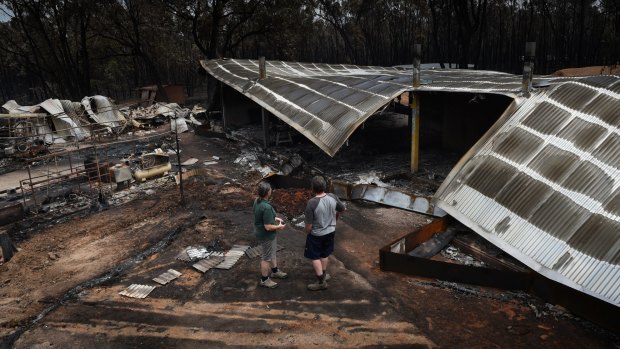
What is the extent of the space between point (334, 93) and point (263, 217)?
24.4ft

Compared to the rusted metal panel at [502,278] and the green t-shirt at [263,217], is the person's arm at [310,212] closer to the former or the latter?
the green t-shirt at [263,217]

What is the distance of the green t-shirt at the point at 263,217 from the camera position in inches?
240

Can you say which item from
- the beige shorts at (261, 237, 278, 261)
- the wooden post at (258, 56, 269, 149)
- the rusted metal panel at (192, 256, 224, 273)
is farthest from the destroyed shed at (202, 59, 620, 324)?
the wooden post at (258, 56, 269, 149)

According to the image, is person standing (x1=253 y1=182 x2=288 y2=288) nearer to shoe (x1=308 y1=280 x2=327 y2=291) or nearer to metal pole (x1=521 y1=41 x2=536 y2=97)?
A: shoe (x1=308 y1=280 x2=327 y2=291)

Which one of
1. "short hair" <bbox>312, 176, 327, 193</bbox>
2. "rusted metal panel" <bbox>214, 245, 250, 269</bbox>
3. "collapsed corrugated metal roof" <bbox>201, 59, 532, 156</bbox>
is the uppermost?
"collapsed corrugated metal roof" <bbox>201, 59, 532, 156</bbox>

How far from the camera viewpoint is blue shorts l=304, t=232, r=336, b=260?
6105mm

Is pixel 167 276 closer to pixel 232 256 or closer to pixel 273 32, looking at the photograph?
pixel 232 256

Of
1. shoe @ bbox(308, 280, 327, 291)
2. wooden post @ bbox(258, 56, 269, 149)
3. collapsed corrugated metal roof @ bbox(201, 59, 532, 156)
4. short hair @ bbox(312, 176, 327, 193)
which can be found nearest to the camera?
short hair @ bbox(312, 176, 327, 193)

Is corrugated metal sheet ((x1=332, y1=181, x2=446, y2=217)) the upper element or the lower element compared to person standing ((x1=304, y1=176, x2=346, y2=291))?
lower

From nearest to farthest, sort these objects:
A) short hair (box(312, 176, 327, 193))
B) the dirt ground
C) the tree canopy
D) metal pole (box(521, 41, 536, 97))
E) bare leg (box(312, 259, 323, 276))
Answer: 1. the dirt ground
2. short hair (box(312, 176, 327, 193))
3. bare leg (box(312, 259, 323, 276))
4. metal pole (box(521, 41, 536, 97))
5. the tree canopy

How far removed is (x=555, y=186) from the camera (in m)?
6.88

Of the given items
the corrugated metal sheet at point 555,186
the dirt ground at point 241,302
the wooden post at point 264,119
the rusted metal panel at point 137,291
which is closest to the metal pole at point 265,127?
the wooden post at point 264,119

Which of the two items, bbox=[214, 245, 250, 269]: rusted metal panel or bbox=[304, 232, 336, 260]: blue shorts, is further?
bbox=[214, 245, 250, 269]: rusted metal panel

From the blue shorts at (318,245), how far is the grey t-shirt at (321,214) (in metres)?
0.09
